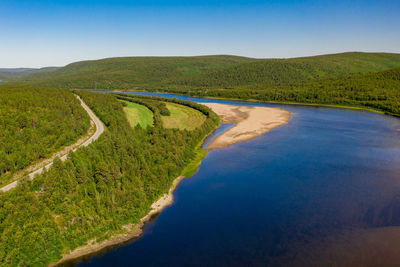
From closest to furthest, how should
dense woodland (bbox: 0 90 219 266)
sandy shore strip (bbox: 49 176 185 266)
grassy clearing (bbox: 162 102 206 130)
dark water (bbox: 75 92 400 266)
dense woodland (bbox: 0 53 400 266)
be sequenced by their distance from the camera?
dense woodland (bbox: 0 90 219 266) → dense woodland (bbox: 0 53 400 266) → dark water (bbox: 75 92 400 266) → sandy shore strip (bbox: 49 176 185 266) → grassy clearing (bbox: 162 102 206 130)

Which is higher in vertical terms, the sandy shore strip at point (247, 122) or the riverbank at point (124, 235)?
the sandy shore strip at point (247, 122)

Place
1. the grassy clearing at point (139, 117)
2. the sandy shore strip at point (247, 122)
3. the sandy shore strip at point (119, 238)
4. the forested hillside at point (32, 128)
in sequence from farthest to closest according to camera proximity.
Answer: the grassy clearing at point (139, 117) < the sandy shore strip at point (247, 122) < the forested hillside at point (32, 128) < the sandy shore strip at point (119, 238)

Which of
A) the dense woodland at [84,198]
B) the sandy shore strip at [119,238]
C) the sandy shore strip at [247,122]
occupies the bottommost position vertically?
the sandy shore strip at [119,238]

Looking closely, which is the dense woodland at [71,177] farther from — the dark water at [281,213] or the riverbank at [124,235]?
the dark water at [281,213]

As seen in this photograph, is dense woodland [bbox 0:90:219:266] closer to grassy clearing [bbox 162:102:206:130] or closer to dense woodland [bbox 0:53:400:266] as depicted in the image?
dense woodland [bbox 0:53:400:266]

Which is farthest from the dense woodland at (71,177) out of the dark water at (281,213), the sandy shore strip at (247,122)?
the sandy shore strip at (247,122)

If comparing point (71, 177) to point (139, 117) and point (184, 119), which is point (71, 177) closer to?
point (139, 117)

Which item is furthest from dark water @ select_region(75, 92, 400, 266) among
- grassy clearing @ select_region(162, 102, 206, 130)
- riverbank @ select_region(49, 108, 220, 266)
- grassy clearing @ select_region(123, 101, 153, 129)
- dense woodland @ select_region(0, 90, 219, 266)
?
grassy clearing @ select_region(123, 101, 153, 129)

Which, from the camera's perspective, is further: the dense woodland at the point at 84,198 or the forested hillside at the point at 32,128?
the forested hillside at the point at 32,128
